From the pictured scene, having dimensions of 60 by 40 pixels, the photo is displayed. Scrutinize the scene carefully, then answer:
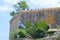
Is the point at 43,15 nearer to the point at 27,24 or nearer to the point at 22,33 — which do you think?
the point at 27,24

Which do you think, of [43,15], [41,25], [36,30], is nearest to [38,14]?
[43,15]

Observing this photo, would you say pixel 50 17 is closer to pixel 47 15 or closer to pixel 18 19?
pixel 47 15

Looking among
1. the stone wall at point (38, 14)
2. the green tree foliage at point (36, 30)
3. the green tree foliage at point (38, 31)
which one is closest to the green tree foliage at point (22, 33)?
the green tree foliage at point (36, 30)

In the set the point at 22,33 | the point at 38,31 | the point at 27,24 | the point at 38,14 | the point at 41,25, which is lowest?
the point at 22,33

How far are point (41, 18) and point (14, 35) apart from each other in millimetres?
4994

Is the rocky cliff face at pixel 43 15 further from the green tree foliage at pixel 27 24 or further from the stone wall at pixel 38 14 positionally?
the green tree foliage at pixel 27 24

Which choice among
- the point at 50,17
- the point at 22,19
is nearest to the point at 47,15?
the point at 50,17

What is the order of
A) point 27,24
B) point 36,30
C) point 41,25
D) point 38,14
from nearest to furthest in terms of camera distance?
point 36,30
point 41,25
point 27,24
point 38,14

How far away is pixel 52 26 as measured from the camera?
1433 inches

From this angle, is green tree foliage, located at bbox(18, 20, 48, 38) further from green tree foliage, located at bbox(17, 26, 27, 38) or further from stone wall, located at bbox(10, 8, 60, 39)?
stone wall, located at bbox(10, 8, 60, 39)

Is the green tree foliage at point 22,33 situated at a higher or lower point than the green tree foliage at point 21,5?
lower

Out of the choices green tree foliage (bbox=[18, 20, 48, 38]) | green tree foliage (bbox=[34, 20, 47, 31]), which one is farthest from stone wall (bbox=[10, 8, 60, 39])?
green tree foliage (bbox=[18, 20, 48, 38])

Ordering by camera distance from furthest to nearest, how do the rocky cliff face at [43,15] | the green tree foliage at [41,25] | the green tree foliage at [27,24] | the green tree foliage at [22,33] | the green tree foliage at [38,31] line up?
1. the rocky cliff face at [43,15]
2. the green tree foliage at [27,24]
3. the green tree foliage at [41,25]
4. the green tree foliage at [22,33]
5. the green tree foliage at [38,31]

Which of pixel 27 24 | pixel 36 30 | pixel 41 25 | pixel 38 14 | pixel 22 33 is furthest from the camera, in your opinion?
pixel 38 14
